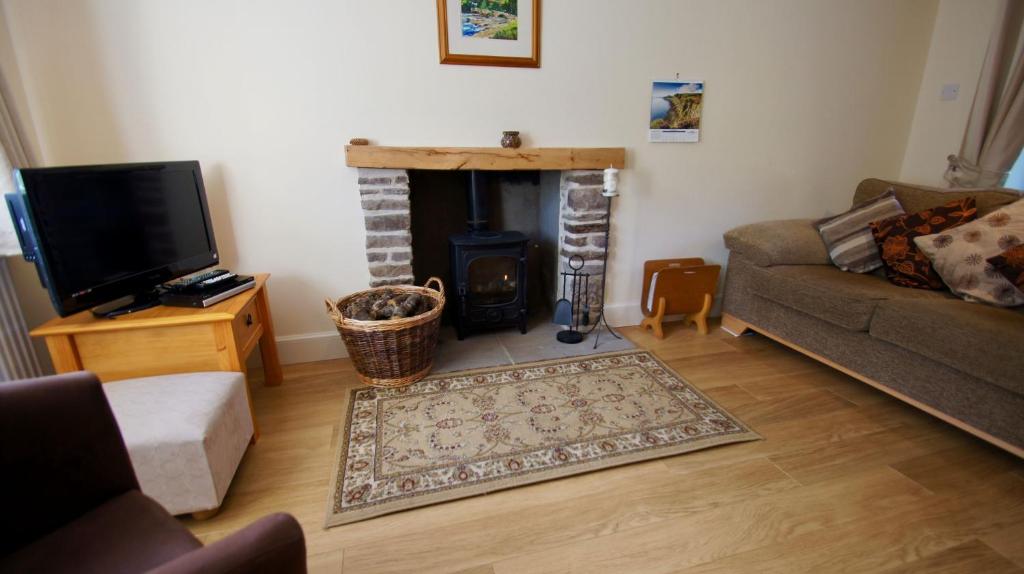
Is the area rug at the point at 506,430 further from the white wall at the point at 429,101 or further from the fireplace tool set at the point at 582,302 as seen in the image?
the white wall at the point at 429,101

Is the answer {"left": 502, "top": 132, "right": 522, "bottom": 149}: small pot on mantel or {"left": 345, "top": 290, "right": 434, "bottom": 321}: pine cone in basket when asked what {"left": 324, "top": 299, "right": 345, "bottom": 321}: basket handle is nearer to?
{"left": 345, "top": 290, "right": 434, "bottom": 321}: pine cone in basket

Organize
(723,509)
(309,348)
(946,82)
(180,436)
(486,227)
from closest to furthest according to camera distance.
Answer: (180,436), (723,509), (309,348), (486,227), (946,82)

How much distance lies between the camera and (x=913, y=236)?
2.34m

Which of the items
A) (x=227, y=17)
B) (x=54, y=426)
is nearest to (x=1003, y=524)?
(x=54, y=426)

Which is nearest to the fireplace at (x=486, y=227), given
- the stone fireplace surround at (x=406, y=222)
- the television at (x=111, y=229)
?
the stone fireplace surround at (x=406, y=222)

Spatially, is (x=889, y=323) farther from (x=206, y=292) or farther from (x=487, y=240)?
(x=206, y=292)

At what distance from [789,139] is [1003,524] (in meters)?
2.36

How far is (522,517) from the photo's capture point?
1510 mm

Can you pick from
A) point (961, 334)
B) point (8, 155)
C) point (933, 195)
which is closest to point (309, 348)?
point (8, 155)

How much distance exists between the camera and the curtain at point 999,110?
269cm

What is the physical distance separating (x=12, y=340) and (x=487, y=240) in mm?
2015

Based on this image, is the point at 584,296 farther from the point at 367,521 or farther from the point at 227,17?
the point at 227,17

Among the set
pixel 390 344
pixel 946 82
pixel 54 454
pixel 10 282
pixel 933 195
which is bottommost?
pixel 390 344

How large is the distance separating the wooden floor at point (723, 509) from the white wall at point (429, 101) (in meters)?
1.13
